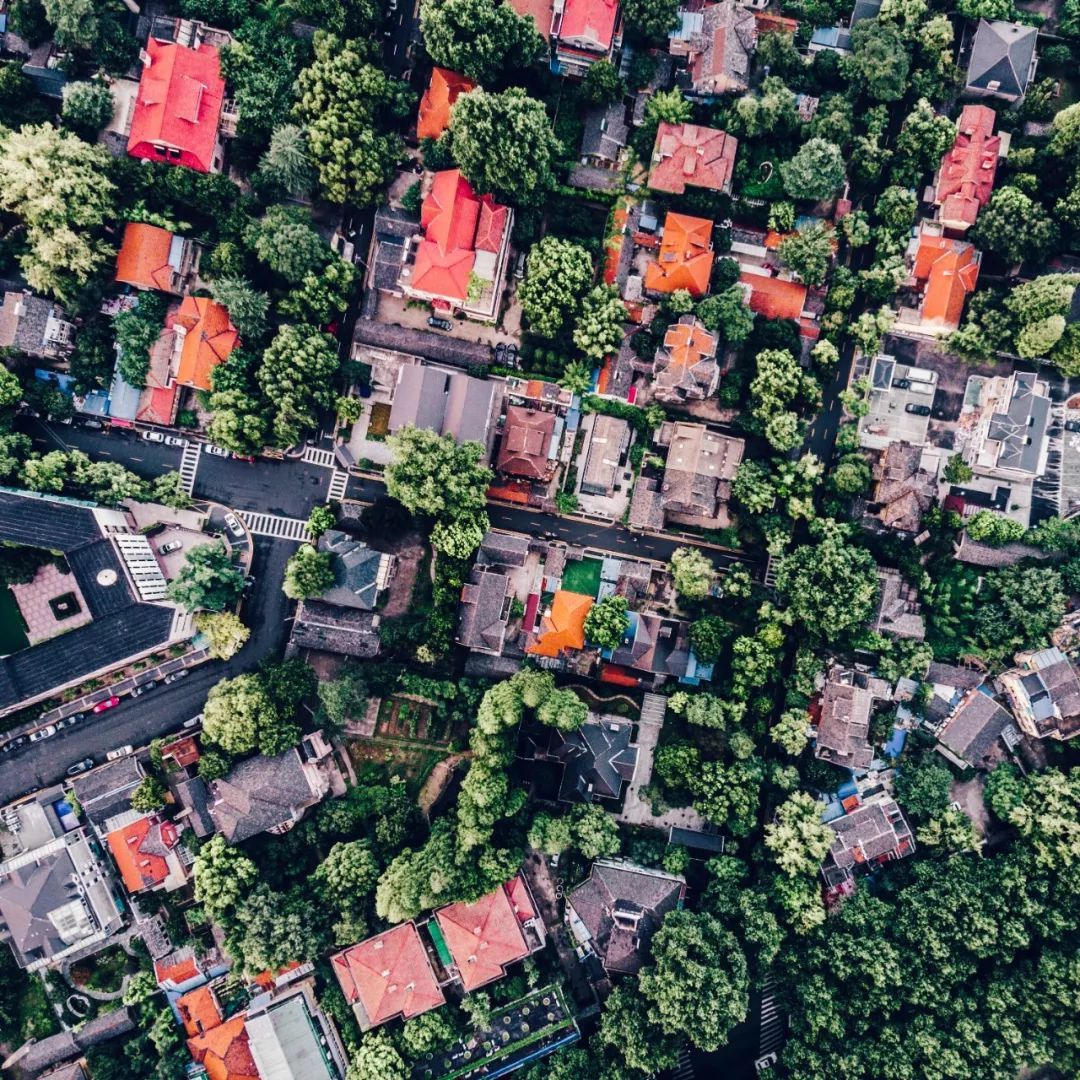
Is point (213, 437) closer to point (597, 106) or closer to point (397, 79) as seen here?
point (397, 79)

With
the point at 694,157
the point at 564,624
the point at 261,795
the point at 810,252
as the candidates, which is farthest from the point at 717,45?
the point at 261,795

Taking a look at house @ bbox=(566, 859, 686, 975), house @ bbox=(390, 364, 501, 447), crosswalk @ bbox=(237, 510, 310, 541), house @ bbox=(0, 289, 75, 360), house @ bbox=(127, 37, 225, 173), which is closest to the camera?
house @ bbox=(566, 859, 686, 975)

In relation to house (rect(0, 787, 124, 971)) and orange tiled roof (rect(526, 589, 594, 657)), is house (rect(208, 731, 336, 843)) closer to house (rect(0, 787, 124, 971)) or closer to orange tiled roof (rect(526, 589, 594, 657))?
house (rect(0, 787, 124, 971))

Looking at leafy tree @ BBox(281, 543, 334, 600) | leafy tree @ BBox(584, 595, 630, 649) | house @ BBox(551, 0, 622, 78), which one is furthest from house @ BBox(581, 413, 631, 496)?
house @ BBox(551, 0, 622, 78)

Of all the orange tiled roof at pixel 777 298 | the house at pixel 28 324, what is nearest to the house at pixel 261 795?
the house at pixel 28 324

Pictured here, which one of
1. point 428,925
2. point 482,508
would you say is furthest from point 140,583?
Result: point 428,925

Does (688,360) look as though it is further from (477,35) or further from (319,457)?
(319,457)

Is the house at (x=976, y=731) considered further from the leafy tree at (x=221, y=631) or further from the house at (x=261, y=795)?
the leafy tree at (x=221, y=631)
